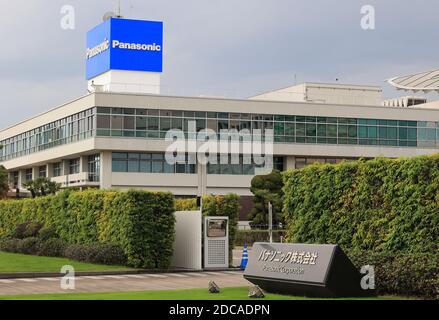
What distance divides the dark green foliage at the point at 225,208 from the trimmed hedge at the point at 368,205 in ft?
25.9

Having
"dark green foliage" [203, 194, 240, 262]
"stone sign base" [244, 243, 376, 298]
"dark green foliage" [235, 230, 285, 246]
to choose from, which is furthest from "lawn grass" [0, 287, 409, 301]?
"dark green foliage" [235, 230, 285, 246]

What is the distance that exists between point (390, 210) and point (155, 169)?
48.2m

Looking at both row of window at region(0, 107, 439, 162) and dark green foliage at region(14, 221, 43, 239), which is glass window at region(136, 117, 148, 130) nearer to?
row of window at region(0, 107, 439, 162)

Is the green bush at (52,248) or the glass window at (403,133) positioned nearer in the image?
the green bush at (52,248)

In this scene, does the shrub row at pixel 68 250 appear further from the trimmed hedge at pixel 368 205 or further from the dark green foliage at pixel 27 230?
the trimmed hedge at pixel 368 205

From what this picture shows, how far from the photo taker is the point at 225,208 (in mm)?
32969

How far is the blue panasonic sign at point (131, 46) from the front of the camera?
73.4 meters

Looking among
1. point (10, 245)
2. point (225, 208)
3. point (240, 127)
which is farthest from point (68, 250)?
point (240, 127)

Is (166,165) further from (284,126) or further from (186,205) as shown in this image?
(186,205)

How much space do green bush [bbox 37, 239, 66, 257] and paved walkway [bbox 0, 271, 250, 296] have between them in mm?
8862

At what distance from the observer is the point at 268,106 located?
71.4 meters

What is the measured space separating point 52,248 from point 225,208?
9.44 metres

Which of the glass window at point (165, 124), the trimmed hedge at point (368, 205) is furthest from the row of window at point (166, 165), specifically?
the trimmed hedge at point (368, 205)
